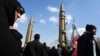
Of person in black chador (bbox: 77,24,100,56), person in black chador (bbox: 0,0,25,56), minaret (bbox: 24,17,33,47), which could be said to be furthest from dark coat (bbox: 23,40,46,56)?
minaret (bbox: 24,17,33,47)

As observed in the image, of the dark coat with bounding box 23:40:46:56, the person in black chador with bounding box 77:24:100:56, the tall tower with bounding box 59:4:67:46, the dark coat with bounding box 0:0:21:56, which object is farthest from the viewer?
the tall tower with bounding box 59:4:67:46

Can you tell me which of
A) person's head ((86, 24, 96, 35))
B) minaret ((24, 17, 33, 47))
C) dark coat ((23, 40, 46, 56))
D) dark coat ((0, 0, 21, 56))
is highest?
minaret ((24, 17, 33, 47))

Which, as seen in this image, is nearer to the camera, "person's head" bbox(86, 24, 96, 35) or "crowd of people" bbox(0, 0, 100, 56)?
"crowd of people" bbox(0, 0, 100, 56)

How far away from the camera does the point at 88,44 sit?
22.4ft

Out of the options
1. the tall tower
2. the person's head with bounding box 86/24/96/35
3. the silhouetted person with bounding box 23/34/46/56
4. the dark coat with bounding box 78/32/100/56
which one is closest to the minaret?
the tall tower

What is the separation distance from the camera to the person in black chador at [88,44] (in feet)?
22.0

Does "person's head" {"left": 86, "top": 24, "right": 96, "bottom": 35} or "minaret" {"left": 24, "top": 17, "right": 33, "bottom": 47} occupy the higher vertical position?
"minaret" {"left": 24, "top": 17, "right": 33, "bottom": 47}

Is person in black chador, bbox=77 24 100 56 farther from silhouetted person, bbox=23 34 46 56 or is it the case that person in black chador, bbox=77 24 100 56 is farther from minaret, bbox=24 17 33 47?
minaret, bbox=24 17 33 47

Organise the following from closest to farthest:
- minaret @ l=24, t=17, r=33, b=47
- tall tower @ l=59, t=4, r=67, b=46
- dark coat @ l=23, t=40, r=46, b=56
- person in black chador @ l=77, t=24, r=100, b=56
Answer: person in black chador @ l=77, t=24, r=100, b=56 → dark coat @ l=23, t=40, r=46, b=56 → tall tower @ l=59, t=4, r=67, b=46 → minaret @ l=24, t=17, r=33, b=47

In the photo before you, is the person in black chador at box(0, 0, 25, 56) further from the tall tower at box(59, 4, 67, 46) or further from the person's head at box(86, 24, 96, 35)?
the tall tower at box(59, 4, 67, 46)

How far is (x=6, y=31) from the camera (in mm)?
1513

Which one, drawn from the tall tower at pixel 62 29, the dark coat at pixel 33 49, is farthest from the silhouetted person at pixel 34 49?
the tall tower at pixel 62 29

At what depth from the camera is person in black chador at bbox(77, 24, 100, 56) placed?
672 cm

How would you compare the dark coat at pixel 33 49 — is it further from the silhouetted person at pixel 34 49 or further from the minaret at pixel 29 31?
the minaret at pixel 29 31
